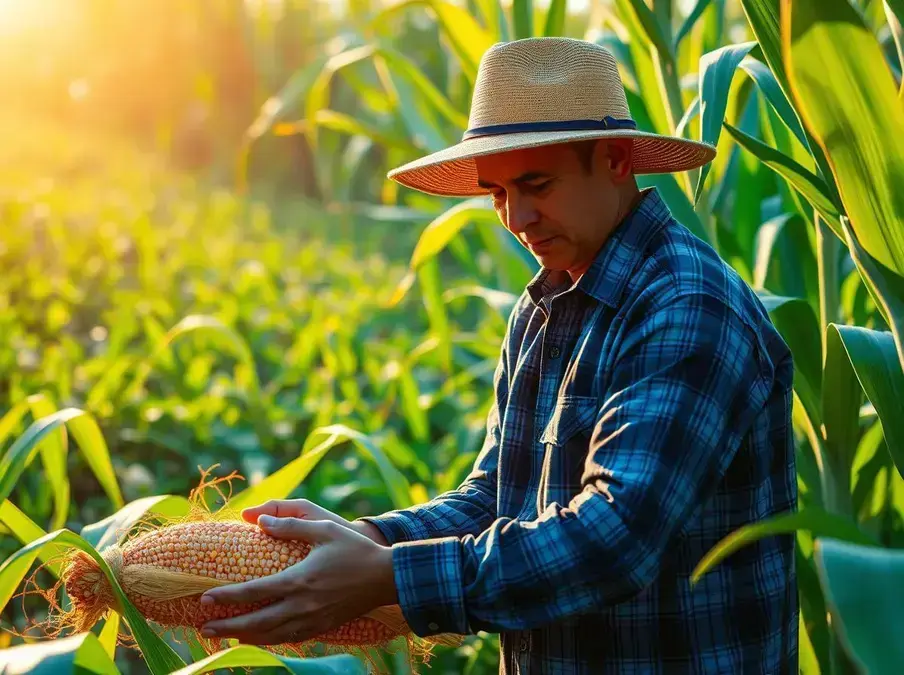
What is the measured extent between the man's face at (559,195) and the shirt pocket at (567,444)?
0.17 metres

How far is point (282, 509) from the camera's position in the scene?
1308 mm

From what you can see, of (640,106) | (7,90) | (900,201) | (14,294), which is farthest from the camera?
(7,90)

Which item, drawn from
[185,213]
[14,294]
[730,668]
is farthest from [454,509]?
[185,213]

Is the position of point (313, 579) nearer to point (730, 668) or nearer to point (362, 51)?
point (730, 668)

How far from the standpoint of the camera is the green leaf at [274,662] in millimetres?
986

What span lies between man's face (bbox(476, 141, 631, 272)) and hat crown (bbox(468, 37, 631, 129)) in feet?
0.16

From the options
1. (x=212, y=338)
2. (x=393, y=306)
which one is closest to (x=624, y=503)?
(x=393, y=306)

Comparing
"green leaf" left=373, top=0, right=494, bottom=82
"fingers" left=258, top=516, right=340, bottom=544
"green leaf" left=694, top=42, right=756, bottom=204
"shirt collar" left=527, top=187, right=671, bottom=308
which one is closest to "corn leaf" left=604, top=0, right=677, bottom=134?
"green leaf" left=373, top=0, right=494, bottom=82

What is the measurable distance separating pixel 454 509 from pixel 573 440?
26cm

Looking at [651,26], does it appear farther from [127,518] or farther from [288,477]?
[127,518]

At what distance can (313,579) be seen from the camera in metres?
1.13

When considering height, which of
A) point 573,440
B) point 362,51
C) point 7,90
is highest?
point 7,90

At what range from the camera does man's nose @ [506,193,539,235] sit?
120 cm

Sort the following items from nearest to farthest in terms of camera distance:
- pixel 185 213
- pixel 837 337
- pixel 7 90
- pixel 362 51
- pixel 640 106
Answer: pixel 837 337, pixel 640 106, pixel 362 51, pixel 185 213, pixel 7 90
